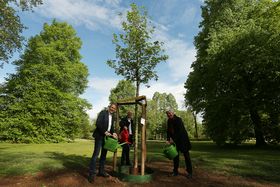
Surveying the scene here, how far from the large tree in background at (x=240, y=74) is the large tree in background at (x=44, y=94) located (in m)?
16.6

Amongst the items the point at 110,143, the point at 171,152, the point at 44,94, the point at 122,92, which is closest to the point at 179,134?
the point at 171,152

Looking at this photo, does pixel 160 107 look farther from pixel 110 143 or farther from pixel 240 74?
pixel 110 143

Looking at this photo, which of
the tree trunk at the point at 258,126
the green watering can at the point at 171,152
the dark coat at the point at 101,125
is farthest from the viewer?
the tree trunk at the point at 258,126

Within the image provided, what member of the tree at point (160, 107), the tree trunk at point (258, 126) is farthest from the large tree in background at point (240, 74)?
the tree at point (160, 107)

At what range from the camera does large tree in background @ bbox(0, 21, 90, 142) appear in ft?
102

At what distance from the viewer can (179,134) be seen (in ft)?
29.2

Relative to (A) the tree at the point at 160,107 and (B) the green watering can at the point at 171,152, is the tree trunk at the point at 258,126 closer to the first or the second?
(B) the green watering can at the point at 171,152

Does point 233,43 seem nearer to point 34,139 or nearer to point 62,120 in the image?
point 62,120

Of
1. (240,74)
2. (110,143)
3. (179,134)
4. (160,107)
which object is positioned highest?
(160,107)

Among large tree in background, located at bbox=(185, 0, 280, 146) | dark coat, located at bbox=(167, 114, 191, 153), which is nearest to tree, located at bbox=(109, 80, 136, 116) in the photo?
large tree in background, located at bbox=(185, 0, 280, 146)

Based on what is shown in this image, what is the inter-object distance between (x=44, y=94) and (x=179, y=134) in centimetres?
2657

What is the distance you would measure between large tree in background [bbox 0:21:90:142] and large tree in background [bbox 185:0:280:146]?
16.6 meters

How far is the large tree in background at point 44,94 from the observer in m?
31.0

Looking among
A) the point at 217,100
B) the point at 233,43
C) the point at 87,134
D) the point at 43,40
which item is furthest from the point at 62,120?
the point at 87,134
